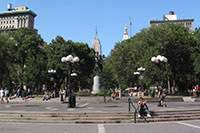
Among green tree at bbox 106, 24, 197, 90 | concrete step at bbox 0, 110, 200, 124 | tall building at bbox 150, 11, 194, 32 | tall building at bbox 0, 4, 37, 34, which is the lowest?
concrete step at bbox 0, 110, 200, 124

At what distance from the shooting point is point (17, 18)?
12800cm

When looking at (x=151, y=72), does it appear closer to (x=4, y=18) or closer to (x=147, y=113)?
(x=147, y=113)

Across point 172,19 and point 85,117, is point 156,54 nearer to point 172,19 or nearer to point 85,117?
point 85,117

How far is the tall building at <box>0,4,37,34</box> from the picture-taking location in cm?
12600

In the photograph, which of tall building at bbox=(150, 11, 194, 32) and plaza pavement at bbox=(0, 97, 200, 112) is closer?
plaza pavement at bbox=(0, 97, 200, 112)

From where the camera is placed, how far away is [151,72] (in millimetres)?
38312

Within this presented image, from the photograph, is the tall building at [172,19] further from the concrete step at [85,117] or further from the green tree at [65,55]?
the concrete step at [85,117]

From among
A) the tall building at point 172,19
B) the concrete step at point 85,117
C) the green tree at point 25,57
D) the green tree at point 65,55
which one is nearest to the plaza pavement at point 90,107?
the concrete step at point 85,117

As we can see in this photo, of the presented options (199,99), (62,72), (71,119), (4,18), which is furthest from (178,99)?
(4,18)

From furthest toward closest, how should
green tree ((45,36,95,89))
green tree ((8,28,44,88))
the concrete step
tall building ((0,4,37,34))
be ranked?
1. tall building ((0,4,37,34))
2. green tree ((45,36,95,89))
3. green tree ((8,28,44,88))
4. the concrete step

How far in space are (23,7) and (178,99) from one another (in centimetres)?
13074

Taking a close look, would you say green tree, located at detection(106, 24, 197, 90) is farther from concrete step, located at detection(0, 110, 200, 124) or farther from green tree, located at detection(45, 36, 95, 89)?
concrete step, located at detection(0, 110, 200, 124)

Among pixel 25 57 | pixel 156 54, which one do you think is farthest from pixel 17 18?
pixel 156 54

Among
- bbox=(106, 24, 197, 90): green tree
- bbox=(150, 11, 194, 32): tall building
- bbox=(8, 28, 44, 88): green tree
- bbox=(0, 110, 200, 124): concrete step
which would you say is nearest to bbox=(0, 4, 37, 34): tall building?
bbox=(150, 11, 194, 32): tall building
